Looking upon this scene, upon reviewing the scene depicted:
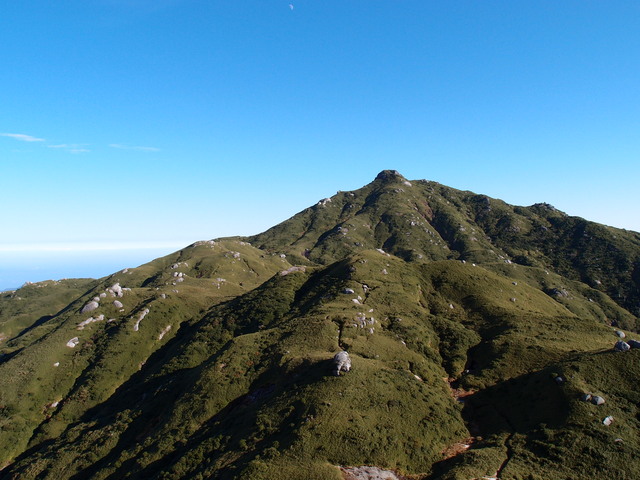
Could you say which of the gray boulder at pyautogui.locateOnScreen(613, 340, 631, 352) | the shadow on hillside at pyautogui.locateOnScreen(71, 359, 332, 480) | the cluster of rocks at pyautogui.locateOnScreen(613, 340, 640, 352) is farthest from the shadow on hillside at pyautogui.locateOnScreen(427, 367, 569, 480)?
the shadow on hillside at pyautogui.locateOnScreen(71, 359, 332, 480)

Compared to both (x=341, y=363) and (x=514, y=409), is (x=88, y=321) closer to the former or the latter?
(x=341, y=363)

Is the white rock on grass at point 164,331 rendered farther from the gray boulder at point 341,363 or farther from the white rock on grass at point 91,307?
the gray boulder at point 341,363

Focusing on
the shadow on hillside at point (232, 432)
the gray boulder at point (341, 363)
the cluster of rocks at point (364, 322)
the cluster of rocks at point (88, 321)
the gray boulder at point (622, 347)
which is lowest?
the shadow on hillside at point (232, 432)

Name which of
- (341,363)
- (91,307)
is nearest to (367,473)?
(341,363)

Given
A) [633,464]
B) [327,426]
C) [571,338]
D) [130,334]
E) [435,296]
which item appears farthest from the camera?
[130,334]

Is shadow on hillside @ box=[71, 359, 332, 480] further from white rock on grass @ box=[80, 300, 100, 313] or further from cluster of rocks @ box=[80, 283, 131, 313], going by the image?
cluster of rocks @ box=[80, 283, 131, 313]

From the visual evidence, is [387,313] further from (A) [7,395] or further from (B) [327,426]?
(A) [7,395]

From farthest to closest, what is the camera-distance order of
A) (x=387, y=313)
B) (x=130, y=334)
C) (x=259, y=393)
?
(x=130, y=334), (x=387, y=313), (x=259, y=393)

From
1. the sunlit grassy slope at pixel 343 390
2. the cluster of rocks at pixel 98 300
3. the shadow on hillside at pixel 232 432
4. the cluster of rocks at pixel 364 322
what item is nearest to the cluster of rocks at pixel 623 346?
the sunlit grassy slope at pixel 343 390

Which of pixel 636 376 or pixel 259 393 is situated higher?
pixel 636 376

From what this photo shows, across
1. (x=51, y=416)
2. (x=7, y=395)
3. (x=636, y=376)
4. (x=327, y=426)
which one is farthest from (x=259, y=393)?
(x=7, y=395)

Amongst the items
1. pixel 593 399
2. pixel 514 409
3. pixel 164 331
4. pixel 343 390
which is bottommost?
pixel 164 331
